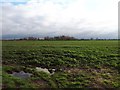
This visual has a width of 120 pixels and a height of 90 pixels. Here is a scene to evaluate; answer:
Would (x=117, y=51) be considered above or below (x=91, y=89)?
above

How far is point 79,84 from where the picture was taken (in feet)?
58.8

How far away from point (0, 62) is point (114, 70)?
31.0 ft

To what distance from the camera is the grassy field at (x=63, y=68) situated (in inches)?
706

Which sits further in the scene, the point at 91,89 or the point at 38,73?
the point at 38,73

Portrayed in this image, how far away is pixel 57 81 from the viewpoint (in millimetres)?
18266

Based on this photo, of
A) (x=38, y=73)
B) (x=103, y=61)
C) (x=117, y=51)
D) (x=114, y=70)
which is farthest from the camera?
(x=117, y=51)

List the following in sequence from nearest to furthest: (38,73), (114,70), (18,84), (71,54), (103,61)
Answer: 1. (18,84)
2. (38,73)
3. (114,70)
4. (103,61)
5. (71,54)

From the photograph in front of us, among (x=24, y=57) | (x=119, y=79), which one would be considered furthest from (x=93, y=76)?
(x=24, y=57)

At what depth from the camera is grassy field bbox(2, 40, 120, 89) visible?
1792cm

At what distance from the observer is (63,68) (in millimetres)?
21312

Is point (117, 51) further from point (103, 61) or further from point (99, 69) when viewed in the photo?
point (99, 69)

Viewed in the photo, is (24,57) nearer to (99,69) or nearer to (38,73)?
(38,73)

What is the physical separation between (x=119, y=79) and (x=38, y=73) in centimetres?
588

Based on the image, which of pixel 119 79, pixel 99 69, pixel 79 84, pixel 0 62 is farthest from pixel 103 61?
pixel 0 62
